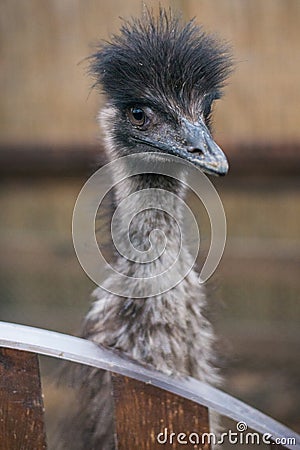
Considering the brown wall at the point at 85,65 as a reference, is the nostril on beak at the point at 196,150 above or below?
below

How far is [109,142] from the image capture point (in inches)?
77.7

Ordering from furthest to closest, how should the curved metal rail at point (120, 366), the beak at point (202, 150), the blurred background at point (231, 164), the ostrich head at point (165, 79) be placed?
the blurred background at point (231, 164), the ostrich head at point (165, 79), the beak at point (202, 150), the curved metal rail at point (120, 366)

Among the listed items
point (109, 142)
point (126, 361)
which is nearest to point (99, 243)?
point (109, 142)

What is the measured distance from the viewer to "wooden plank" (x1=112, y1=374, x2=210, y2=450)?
1314 millimetres

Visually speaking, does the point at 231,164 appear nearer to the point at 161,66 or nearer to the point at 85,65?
the point at 85,65

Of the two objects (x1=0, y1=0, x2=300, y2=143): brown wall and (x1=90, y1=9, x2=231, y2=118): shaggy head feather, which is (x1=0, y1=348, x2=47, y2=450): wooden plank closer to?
(x1=90, y1=9, x2=231, y2=118): shaggy head feather

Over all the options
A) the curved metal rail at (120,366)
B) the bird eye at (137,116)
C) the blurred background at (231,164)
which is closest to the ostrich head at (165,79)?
the bird eye at (137,116)

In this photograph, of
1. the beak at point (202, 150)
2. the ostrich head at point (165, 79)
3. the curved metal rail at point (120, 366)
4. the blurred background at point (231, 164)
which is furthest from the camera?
the blurred background at point (231, 164)

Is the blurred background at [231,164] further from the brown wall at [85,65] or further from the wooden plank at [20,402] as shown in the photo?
the wooden plank at [20,402]

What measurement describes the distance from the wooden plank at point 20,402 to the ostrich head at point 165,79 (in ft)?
1.92

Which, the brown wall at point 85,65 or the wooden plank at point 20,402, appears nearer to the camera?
the wooden plank at point 20,402

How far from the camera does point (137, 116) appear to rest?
1.82 metres

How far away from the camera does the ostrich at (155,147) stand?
1.73 m

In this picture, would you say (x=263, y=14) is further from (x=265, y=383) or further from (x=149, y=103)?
(x=149, y=103)
